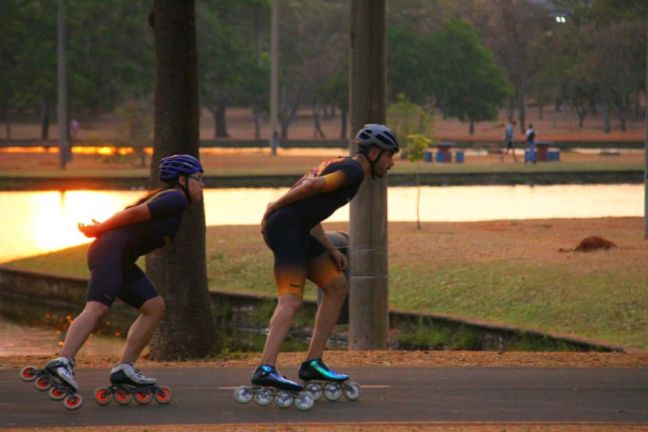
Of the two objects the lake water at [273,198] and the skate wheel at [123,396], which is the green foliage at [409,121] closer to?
the lake water at [273,198]

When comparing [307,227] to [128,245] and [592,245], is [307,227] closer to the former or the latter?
[128,245]

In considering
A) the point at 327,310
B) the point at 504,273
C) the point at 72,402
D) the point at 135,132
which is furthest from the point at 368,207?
the point at 135,132

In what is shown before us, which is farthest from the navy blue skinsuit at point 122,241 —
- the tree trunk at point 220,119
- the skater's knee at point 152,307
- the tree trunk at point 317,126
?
the tree trunk at point 317,126

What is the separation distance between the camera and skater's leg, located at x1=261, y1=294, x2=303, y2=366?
888 cm

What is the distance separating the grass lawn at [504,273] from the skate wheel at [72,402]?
24.6 feet

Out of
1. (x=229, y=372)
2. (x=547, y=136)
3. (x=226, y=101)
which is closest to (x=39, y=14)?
(x=226, y=101)

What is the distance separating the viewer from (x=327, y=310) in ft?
30.2

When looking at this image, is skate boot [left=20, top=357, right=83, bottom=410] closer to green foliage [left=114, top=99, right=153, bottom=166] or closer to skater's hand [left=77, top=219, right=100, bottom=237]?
skater's hand [left=77, top=219, right=100, bottom=237]

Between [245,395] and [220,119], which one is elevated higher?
[245,395]

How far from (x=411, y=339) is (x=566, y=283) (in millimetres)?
2206

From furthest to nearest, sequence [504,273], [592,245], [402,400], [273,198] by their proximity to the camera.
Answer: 1. [273,198]
2. [592,245]
3. [504,273]
4. [402,400]

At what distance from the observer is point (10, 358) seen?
475 inches

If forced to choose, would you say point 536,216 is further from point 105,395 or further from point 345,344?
point 105,395

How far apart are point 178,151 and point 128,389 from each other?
4.13m
